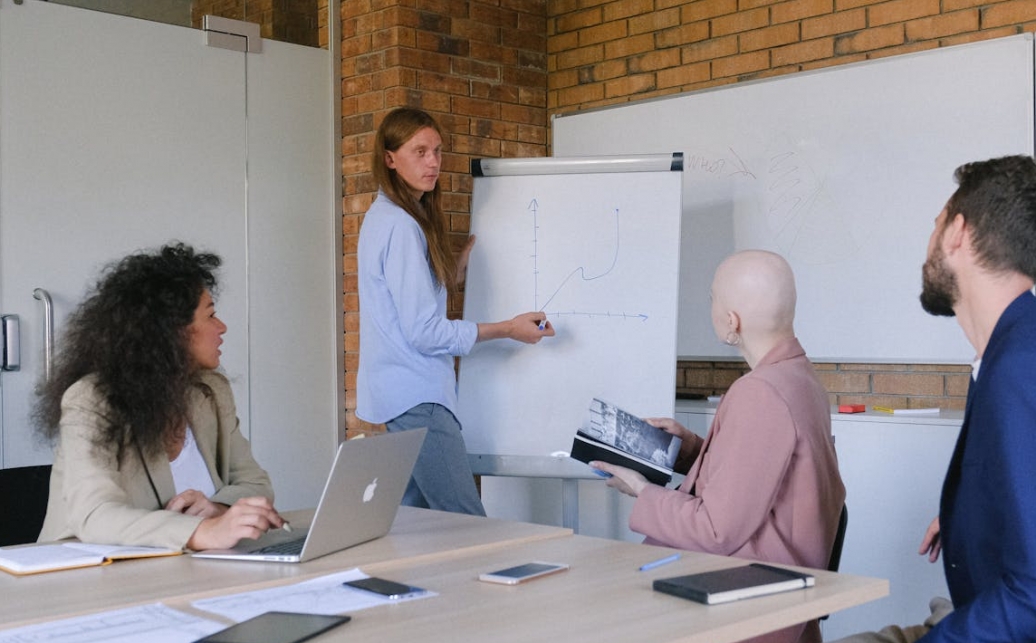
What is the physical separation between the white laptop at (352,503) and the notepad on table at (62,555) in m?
0.11

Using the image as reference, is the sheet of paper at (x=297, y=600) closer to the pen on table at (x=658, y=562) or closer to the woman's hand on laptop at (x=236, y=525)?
the woman's hand on laptop at (x=236, y=525)

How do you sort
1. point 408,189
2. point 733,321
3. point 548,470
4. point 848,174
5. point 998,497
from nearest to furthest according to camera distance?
point 998,497
point 733,321
point 408,189
point 548,470
point 848,174

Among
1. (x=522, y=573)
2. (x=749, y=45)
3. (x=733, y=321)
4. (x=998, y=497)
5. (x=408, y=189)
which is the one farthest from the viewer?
(x=749, y=45)

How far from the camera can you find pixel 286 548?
2072 millimetres

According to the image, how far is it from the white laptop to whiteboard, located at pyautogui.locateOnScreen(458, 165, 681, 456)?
5.63ft

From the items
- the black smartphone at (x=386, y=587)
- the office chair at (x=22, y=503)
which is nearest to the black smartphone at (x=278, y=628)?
the black smartphone at (x=386, y=587)

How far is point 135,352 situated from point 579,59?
126 inches

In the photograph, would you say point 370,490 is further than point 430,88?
No

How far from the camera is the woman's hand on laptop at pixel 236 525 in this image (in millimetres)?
2029

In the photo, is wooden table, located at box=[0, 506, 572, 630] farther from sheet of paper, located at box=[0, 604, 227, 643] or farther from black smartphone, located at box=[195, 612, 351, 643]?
black smartphone, located at box=[195, 612, 351, 643]

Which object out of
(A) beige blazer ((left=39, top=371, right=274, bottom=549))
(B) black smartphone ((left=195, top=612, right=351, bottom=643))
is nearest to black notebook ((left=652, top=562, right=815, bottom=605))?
(B) black smartphone ((left=195, top=612, right=351, bottom=643))

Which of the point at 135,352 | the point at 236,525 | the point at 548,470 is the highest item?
the point at 135,352

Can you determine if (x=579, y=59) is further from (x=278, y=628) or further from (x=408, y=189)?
(x=278, y=628)

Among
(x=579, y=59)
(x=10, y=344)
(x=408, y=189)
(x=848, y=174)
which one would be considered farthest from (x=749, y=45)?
(x=10, y=344)
